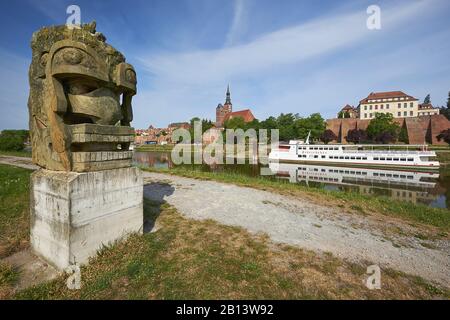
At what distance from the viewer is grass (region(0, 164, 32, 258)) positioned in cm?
459

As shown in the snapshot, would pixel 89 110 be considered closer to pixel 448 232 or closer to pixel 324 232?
pixel 324 232

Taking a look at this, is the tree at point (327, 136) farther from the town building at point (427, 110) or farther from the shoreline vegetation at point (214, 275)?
the shoreline vegetation at point (214, 275)

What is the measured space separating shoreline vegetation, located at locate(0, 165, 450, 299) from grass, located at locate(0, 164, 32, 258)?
0.43 ft

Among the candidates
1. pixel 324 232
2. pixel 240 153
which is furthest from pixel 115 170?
pixel 240 153

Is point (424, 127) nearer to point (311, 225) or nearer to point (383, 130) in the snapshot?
point (383, 130)

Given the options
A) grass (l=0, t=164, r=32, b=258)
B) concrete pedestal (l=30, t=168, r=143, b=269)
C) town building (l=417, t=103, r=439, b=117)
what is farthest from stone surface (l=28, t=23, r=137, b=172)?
town building (l=417, t=103, r=439, b=117)

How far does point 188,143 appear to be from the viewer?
70.5 metres

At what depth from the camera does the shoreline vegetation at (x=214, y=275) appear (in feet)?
10.3

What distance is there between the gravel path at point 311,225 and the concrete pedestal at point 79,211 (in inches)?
100

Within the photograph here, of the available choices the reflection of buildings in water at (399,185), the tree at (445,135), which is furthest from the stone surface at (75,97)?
the tree at (445,135)

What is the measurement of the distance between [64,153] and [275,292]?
414 centimetres

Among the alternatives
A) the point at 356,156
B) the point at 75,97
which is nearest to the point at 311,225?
the point at 75,97

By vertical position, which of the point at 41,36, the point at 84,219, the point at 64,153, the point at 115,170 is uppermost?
the point at 41,36

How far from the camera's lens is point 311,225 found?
6.23m
